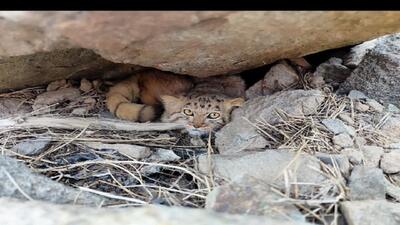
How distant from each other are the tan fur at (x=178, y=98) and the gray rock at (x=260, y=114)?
0.79 ft

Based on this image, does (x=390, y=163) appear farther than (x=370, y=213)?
Yes

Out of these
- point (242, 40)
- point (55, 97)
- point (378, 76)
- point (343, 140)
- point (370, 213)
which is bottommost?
point (370, 213)

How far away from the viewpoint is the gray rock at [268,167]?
1679mm

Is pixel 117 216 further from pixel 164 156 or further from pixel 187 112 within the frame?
pixel 187 112

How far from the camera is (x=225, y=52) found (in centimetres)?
200

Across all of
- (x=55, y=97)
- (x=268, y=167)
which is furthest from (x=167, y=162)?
(x=55, y=97)

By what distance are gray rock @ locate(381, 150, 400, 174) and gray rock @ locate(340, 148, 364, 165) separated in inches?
4.3

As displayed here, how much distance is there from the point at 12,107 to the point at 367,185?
6.20 feet

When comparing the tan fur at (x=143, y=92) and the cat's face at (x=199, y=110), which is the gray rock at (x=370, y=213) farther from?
the tan fur at (x=143, y=92)

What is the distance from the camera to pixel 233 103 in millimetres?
2662

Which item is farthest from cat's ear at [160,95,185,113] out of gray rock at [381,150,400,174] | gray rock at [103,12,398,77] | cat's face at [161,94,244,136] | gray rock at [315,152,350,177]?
gray rock at [381,150,400,174]

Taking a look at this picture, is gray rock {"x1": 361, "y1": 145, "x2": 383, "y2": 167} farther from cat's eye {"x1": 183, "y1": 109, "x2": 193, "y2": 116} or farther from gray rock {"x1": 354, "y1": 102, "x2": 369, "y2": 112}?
cat's eye {"x1": 183, "y1": 109, "x2": 193, "y2": 116}

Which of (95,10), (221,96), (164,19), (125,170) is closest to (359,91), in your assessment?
(221,96)

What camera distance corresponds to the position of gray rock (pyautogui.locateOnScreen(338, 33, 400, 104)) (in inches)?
95.4
